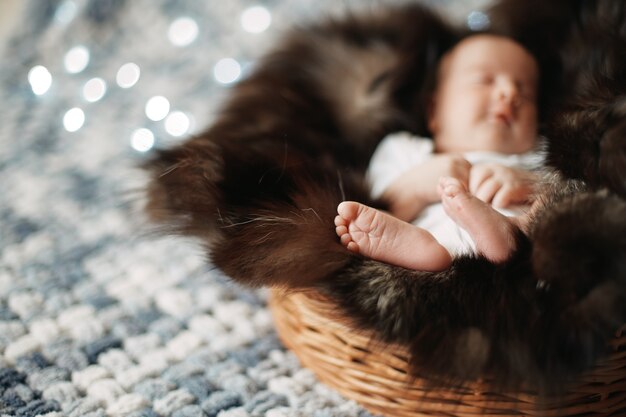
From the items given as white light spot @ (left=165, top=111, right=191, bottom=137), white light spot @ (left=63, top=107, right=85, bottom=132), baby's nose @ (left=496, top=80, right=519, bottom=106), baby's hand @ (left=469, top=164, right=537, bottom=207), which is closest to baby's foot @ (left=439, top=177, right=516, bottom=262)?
baby's hand @ (left=469, top=164, right=537, bottom=207)

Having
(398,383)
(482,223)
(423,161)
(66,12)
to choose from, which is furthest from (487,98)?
(66,12)

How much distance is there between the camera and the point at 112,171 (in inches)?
65.2

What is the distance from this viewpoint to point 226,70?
195 cm

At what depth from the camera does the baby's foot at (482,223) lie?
2.83ft

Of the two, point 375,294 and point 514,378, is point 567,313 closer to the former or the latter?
point 514,378

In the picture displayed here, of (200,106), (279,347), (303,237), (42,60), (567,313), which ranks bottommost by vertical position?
(279,347)

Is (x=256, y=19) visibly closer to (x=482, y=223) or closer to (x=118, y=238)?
(x=118, y=238)

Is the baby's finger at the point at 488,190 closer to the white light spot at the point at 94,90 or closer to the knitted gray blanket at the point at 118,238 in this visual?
the knitted gray blanket at the point at 118,238

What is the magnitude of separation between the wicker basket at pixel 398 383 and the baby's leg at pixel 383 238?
99mm

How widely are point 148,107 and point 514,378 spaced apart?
143 cm

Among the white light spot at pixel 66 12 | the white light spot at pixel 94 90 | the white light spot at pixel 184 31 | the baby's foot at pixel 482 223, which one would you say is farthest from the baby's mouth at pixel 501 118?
the white light spot at pixel 66 12

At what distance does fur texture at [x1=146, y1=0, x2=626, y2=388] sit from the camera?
741 mm

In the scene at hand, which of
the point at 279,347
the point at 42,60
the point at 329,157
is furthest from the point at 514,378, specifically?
the point at 42,60

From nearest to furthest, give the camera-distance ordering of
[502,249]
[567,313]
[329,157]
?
[567,313] < [502,249] < [329,157]
